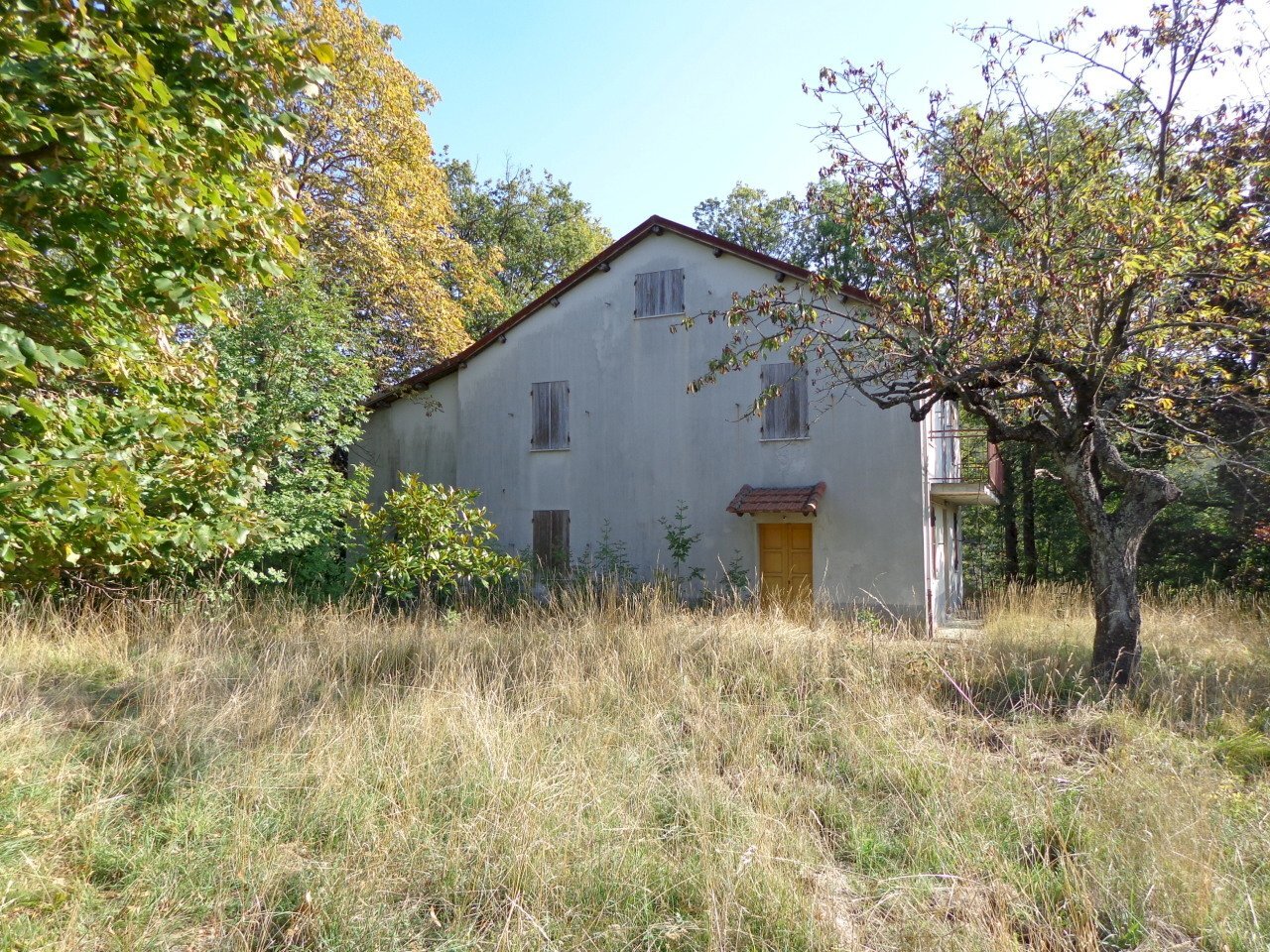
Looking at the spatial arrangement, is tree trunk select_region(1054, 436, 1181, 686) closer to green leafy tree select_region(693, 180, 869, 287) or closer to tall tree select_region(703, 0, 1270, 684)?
tall tree select_region(703, 0, 1270, 684)

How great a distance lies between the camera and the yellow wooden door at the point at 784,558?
13.6 m

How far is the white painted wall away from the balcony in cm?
119

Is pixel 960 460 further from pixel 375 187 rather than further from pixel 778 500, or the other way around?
pixel 375 187

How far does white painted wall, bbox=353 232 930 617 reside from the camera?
43.4ft

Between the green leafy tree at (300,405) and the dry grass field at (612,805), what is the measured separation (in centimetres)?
377

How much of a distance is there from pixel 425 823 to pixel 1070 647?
7.57m

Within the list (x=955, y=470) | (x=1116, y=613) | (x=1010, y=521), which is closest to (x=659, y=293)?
(x=955, y=470)

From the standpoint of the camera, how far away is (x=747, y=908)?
3191mm

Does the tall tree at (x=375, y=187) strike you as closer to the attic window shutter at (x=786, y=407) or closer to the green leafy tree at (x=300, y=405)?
the green leafy tree at (x=300, y=405)

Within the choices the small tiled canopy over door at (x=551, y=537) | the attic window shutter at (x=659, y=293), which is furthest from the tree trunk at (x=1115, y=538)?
the small tiled canopy over door at (x=551, y=537)

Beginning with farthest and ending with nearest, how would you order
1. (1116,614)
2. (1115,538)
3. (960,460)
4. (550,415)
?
1. (960,460)
2. (550,415)
3. (1115,538)
4. (1116,614)

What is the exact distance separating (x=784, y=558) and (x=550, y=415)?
536 cm

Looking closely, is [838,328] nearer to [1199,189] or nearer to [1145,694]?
[1199,189]

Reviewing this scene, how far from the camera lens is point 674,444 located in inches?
573
